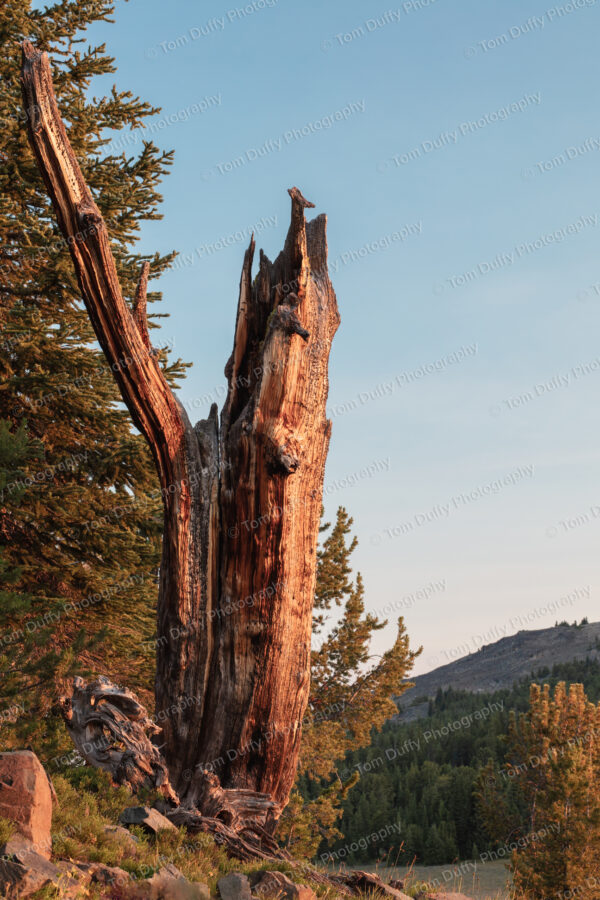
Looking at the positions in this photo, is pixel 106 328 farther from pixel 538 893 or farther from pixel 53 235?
pixel 538 893

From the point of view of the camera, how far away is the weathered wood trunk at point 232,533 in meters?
7.93

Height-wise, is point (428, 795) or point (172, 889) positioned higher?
point (172, 889)

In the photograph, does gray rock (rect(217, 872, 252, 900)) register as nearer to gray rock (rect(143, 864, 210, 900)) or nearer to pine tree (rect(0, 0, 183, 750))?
gray rock (rect(143, 864, 210, 900))

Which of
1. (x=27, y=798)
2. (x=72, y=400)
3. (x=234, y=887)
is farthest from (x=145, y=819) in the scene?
(x=72, y=400)

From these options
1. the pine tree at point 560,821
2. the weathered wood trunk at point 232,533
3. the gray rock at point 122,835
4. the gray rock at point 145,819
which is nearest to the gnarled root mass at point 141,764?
the weathered wood trunk at point 232,533

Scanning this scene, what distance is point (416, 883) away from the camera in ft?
25.7

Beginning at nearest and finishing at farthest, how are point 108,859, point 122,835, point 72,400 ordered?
point 108,859 → point 122,835 → point 72,400

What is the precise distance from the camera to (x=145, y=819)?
6.40 m

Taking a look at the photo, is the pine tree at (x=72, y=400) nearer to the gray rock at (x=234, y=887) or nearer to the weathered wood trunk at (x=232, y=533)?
the weathered wood trunk at (x=232, y=533)

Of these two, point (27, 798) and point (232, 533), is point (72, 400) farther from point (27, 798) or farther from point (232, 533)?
point (27, 798)

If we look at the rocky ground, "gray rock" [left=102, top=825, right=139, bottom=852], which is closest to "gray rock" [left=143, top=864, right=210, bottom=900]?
the rocky ground

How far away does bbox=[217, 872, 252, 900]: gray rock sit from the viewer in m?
5.27

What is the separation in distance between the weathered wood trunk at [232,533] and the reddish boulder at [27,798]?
2.60 metres

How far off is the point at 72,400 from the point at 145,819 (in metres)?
7.69
